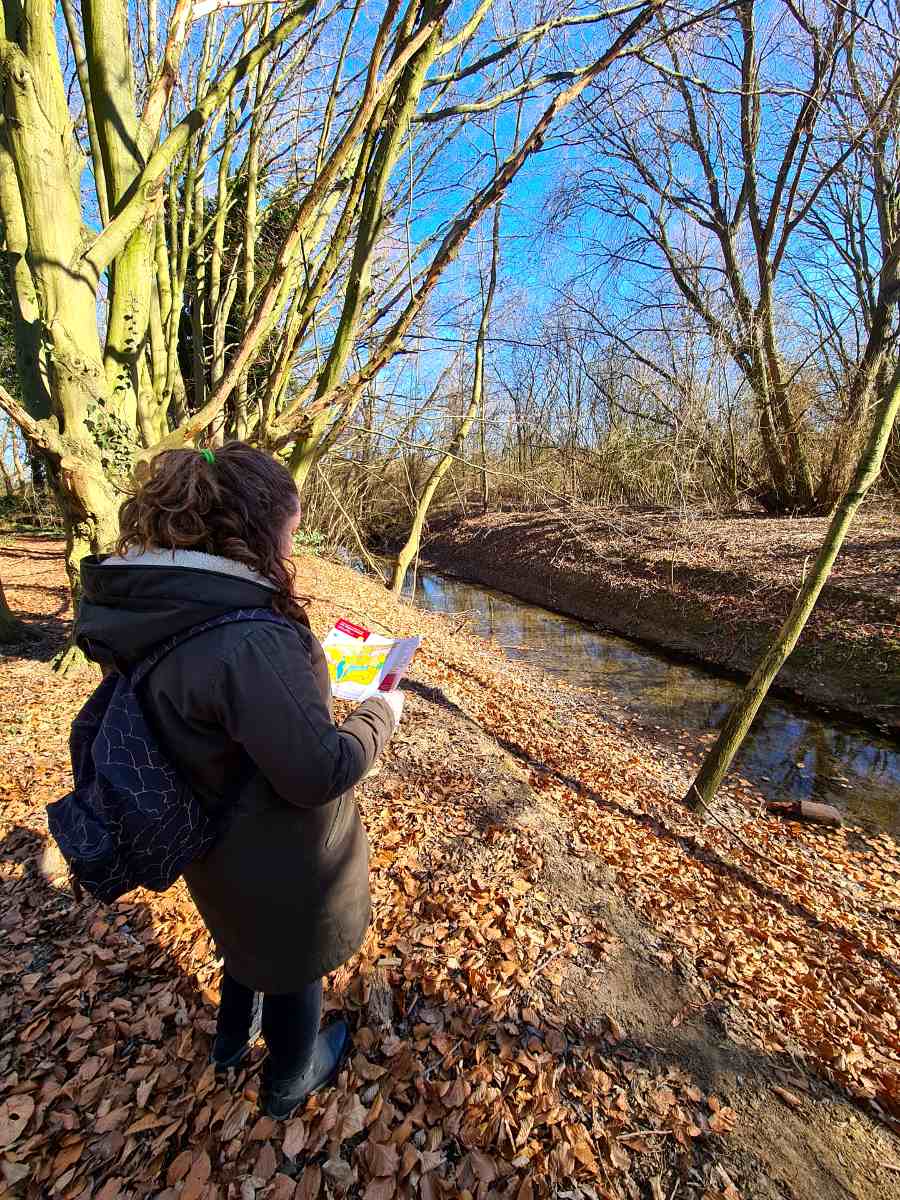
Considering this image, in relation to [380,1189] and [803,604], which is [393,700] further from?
[803,604]

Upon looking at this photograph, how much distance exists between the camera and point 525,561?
1642 centimetres

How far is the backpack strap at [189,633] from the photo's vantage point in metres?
1.26

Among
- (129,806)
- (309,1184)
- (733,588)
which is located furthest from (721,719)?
(129,806)

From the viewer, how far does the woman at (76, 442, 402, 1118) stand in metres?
1.25

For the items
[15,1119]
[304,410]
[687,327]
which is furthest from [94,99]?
[687,327]

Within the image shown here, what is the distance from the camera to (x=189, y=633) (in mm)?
1262

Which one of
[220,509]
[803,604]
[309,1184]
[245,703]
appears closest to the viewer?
[245,703]

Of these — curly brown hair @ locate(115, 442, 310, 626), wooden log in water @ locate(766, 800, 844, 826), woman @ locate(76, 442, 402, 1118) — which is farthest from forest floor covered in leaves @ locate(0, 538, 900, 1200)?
curly brown hair @ locate(115, 442, 310, 626)

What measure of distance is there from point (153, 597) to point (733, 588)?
435 inches

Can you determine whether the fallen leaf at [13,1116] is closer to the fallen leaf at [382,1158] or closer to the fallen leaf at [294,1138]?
the fallen leaf at [294,1138]

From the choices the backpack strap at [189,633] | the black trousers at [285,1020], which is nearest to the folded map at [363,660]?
the backpack strap at [189,633]

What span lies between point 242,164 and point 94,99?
3909mm

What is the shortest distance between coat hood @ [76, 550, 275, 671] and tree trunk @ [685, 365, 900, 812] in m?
3.83

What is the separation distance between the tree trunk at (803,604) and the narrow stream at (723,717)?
148 cm
